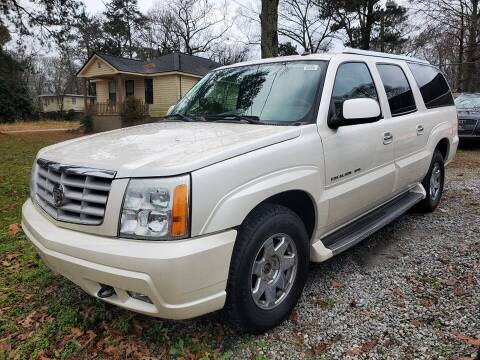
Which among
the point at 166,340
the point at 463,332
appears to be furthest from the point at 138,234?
the point at 463,332

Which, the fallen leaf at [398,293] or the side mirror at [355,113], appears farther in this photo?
the fallen leaf at [398,293]

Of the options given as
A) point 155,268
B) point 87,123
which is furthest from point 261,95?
point 87,123

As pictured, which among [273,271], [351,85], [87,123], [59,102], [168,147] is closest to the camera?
[168,147]

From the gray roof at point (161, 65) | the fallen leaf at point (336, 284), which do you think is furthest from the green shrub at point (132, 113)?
the fallen leaf at point (336, 284)

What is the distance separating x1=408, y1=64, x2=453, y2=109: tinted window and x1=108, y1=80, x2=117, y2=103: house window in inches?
993

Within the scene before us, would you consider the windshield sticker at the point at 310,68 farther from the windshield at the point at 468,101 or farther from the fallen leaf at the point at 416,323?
the windshield at the point at 468,101

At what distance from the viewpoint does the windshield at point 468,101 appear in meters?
11.6

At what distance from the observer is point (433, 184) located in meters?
5.30

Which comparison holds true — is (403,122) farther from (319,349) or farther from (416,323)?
(319,349)

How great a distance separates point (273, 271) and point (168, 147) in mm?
1109

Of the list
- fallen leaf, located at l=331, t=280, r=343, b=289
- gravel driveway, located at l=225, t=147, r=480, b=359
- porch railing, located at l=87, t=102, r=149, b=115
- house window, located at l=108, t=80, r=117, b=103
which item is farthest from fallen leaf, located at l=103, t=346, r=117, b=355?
house window, located at l=108, t=80, r=117, b=103

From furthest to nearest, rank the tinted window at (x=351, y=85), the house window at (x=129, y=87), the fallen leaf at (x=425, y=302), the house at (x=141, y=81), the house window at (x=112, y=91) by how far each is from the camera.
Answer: the house window at (x=112, y=91), the house window at (x=129, y=87), the house at (x=141, y=81), the tinted window at (x=351, y=85), the fallen leaf at (x=425, y=302)

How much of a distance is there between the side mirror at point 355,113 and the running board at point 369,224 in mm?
928

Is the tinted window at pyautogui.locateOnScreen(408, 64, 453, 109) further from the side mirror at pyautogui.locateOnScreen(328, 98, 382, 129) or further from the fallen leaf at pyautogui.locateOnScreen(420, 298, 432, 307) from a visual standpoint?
the fallen leaf at pyautogui.locateOnScreen(420, 298, 432, 307)
